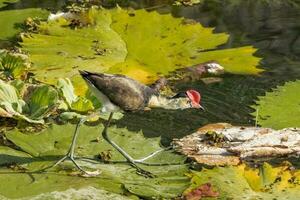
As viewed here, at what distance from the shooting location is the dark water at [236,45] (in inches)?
226

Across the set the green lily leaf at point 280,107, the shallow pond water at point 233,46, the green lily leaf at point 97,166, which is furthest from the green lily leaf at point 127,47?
the green lily leaf at point 97,166

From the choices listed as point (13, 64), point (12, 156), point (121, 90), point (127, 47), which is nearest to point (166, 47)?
point (127, 47)

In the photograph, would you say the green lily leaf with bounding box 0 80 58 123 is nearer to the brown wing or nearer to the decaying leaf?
the brown wing

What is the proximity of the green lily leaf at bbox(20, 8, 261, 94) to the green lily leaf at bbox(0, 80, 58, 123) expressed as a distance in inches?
21.3

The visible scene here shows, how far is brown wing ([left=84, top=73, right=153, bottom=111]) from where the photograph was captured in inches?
185

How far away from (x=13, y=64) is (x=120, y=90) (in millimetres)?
1821

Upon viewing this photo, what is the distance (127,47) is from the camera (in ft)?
22.3

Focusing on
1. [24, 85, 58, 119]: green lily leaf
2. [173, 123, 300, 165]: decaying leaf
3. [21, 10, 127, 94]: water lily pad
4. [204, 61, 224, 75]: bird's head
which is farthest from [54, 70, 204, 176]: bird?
[204, 61, 224, 75]: bird's head

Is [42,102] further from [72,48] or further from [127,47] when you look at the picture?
[127,47]

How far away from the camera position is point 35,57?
21.5ft

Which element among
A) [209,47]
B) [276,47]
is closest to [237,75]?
[209,47]

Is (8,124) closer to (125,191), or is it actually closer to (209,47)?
(125,191)

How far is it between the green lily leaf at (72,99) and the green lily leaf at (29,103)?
0.61 ft

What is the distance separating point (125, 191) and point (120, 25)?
10.1 ft
